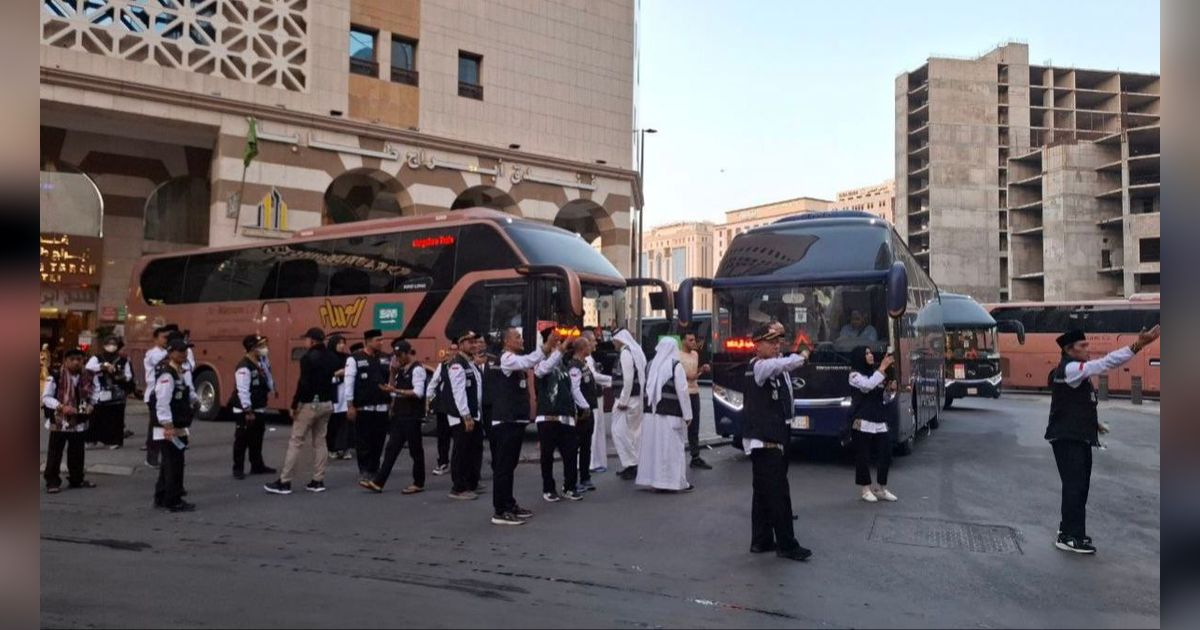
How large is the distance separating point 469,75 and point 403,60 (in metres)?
2.31

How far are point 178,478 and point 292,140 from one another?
16.5m

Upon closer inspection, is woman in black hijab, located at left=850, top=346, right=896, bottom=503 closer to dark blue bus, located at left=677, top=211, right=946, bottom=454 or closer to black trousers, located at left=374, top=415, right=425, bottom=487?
dark blue bus, located at left=677, top=211, right=946, bottom=454

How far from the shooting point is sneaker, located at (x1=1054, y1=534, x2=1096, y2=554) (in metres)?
7.19

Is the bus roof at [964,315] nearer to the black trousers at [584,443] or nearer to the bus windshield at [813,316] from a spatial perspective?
the bus windshield at [813,316]

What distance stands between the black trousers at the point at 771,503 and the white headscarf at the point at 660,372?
127 inches

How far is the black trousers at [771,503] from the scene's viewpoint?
6.85 m

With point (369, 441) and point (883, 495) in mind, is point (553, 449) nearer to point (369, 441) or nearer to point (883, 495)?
point (369, 441)

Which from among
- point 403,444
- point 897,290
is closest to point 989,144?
point 897,290

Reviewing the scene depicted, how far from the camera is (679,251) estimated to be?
283ft

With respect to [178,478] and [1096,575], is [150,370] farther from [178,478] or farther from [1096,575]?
[1096,575]

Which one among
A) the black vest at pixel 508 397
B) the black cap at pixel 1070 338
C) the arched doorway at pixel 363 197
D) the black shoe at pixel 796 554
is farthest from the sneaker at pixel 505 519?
the arched doorway at pixel 363 197

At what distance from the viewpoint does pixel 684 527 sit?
809cm

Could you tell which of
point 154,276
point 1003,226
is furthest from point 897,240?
point 1003,226

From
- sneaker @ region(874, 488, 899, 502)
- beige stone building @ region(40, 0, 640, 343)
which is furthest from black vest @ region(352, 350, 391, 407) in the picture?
beige stone building @ region(40, 0, 640, 343)
